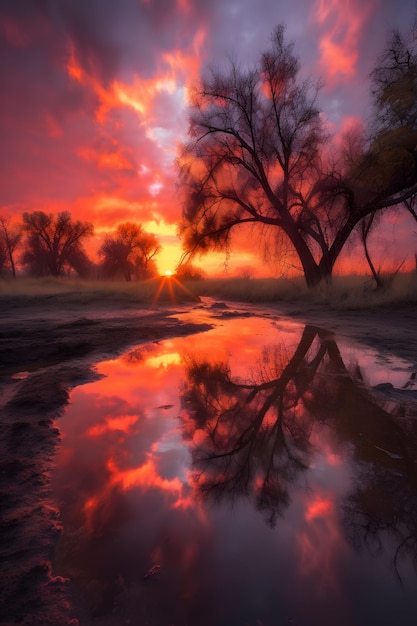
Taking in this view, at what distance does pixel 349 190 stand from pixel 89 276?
38947 mm

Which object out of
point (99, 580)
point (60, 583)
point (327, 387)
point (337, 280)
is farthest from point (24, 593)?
point (337, 280)

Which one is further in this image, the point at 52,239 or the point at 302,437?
the point at 52,239

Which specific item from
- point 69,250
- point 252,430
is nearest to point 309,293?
point 252,430

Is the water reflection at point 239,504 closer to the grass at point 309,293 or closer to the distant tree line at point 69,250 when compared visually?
the grass at point 309,293

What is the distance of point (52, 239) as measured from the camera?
1460 inches

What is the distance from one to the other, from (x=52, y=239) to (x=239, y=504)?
41.2m

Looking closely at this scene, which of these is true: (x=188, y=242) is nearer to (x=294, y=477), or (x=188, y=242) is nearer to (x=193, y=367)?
(x=193, y=367)

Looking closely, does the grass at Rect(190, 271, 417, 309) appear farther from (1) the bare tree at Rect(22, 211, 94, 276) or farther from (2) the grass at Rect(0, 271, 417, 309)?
(1) the bare tree at Rect(22, 211, 94, 276)

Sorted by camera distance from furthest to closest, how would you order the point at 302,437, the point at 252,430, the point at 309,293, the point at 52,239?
the point at 52,239, the point at 309,293, the point at 252,430, the point at 302,437

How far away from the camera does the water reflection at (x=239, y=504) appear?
1.01m

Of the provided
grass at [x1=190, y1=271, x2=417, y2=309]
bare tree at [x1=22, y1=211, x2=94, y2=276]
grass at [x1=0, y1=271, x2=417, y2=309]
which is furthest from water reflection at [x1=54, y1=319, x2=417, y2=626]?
bare tree at [x1=22, y1=211, x2=94, y2=276]

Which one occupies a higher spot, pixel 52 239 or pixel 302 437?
pixel 52 239

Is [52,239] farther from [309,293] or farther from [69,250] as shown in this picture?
[309,293]

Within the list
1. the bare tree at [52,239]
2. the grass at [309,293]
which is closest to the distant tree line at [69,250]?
the bare tree at [52,239]
